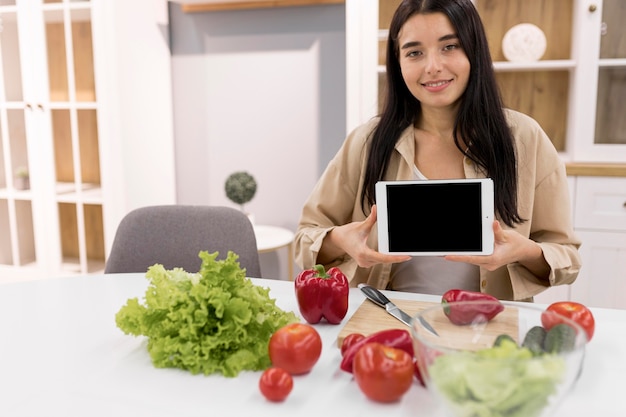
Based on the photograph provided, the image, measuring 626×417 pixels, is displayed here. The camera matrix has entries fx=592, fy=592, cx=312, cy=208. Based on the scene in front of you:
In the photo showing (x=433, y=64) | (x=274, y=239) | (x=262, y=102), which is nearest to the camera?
(x=433, y=64)

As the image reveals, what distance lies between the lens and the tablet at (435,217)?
3.46 feet

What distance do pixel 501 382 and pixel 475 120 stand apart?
0.93 m

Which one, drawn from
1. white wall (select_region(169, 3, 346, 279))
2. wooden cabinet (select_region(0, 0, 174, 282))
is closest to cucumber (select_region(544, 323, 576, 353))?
white wall (select_region(169, 3, 346, 279))

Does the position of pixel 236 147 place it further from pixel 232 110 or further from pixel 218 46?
pixel 218 46

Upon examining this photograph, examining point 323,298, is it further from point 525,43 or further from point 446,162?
point 525,43

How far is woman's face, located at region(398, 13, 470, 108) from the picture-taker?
1348 mm

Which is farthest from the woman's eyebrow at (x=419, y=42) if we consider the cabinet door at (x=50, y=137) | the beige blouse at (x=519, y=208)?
the cabinet door at (x=50, y=137)

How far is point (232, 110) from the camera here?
3.02 m

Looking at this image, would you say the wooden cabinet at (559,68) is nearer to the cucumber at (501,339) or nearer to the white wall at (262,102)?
the white wall at (262,102)

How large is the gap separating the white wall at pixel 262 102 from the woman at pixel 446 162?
1344mm

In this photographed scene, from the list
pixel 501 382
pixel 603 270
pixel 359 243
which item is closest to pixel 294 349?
pixel 501 382

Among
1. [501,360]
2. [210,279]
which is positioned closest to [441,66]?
[210,279]

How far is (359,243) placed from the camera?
1220 millimetres

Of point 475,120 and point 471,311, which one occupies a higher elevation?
point 475,120
